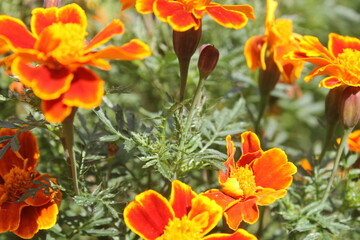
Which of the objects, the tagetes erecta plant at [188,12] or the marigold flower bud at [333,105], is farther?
the marigold flower bud at [333,105]

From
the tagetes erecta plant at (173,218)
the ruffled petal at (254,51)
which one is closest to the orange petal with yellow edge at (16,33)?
the tagetes erecta plant at (173,218)

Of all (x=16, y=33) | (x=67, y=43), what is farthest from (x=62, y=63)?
(x=16, y=33)

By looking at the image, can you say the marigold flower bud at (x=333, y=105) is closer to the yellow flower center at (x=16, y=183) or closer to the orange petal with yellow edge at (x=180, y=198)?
the orange petal with yellow edge at (x=180, y=198)

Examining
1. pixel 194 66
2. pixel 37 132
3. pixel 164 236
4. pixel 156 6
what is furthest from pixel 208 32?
pixel 164 236

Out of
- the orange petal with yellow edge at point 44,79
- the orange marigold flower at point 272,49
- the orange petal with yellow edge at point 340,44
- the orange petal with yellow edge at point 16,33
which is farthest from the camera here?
the orange marigold flower at point 272,49

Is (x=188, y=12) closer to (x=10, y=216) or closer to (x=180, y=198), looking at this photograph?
(x=180, y=198)

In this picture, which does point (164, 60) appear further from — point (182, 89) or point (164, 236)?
point (164, 236)

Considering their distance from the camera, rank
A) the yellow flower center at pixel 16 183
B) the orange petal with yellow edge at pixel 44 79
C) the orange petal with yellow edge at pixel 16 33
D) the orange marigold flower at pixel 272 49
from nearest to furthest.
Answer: the orange petal with yellow edge at pixel 44 79 < the orange petal with yellow edge at pixel 16 33 < the yellow flower center at pixel 16 183 < the orange marigold flower at pixel 272 49
